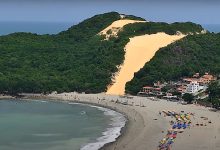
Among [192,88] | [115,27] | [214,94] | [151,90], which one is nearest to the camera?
[214,94]

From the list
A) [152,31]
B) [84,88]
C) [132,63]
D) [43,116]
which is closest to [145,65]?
[132,63]

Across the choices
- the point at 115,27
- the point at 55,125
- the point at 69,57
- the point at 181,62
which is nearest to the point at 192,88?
the point at 181,62

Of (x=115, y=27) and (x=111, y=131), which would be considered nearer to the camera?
(x=111, y=131)

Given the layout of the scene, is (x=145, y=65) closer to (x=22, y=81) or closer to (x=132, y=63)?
(x=132, y=63)

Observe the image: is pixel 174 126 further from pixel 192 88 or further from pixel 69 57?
pixel 69 57

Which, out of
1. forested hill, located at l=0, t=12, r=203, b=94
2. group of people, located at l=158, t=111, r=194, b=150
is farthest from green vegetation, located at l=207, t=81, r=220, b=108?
forested hill, located at l=0, t=12, r=203, b=94
